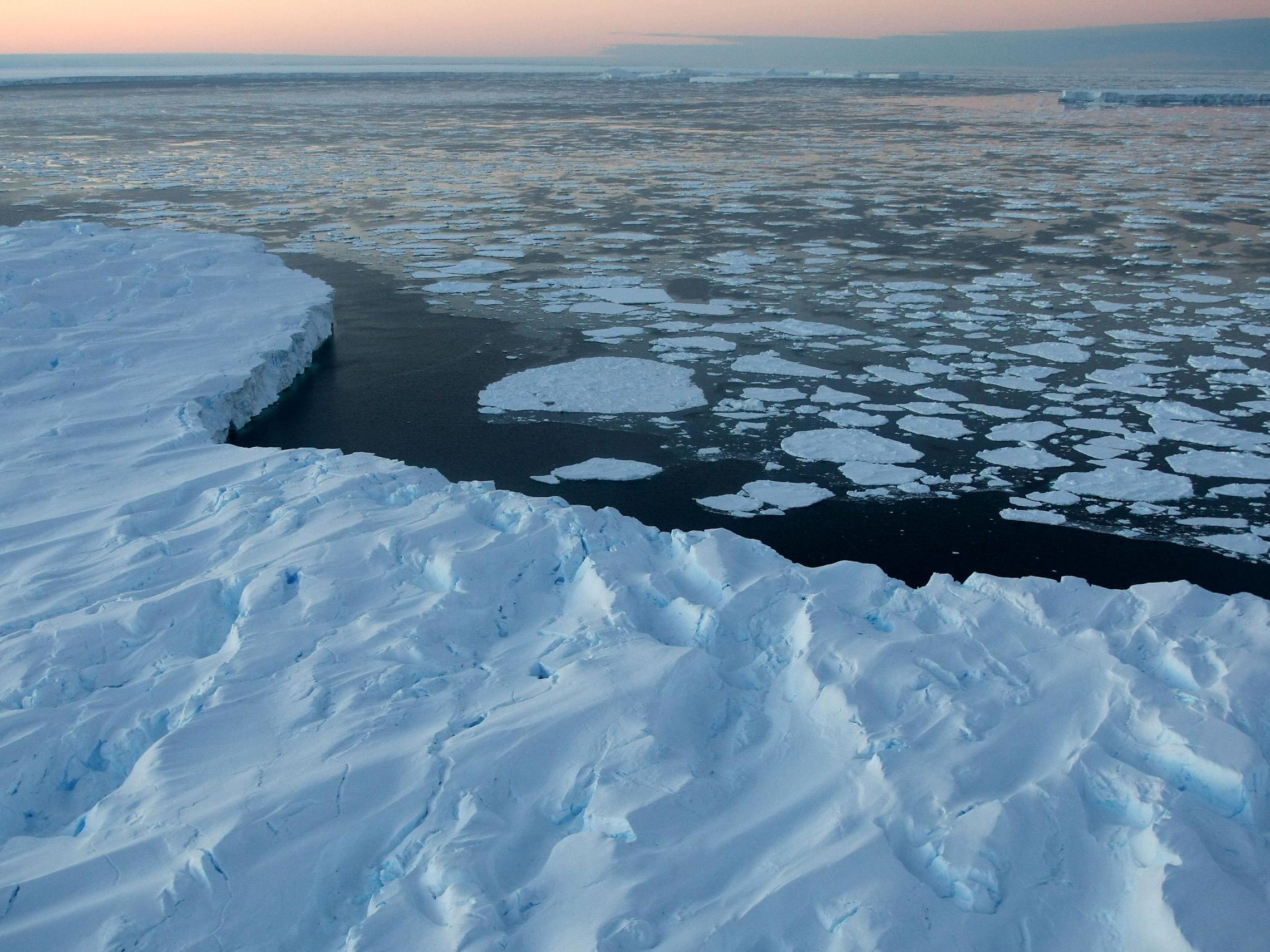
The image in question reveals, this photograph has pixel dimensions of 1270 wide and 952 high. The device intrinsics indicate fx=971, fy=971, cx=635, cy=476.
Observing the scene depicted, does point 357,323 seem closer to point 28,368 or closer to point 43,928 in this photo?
point 28,368

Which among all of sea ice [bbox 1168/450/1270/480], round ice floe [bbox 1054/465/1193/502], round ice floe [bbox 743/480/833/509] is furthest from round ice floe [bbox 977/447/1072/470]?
round ice floe [bbox 743/480/833/509]

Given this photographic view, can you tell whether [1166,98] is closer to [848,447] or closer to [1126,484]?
[1126,484]

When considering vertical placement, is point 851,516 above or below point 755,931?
below

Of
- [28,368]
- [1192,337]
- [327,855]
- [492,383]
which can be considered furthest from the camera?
[1192,337]

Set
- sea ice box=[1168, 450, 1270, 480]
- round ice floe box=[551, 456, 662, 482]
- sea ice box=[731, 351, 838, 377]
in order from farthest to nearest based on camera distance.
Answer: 1. sea ice box=[731, 351, 838, 377]
2. round ice floe box=[551, 456, 662, 482]
3. sea ice box=[1168, 450, 1270, 480]

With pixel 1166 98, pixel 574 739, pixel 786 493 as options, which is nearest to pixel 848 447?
pixel 786 493

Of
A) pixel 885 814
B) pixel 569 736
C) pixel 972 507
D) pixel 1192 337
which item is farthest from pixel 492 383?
pixel 1192 337

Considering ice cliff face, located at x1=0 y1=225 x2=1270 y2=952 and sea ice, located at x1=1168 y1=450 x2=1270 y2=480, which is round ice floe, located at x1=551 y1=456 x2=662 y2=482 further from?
sea ice, located at x1=1168 y1=450 x2=1270 y2=480

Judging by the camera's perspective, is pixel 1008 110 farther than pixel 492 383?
Yes
